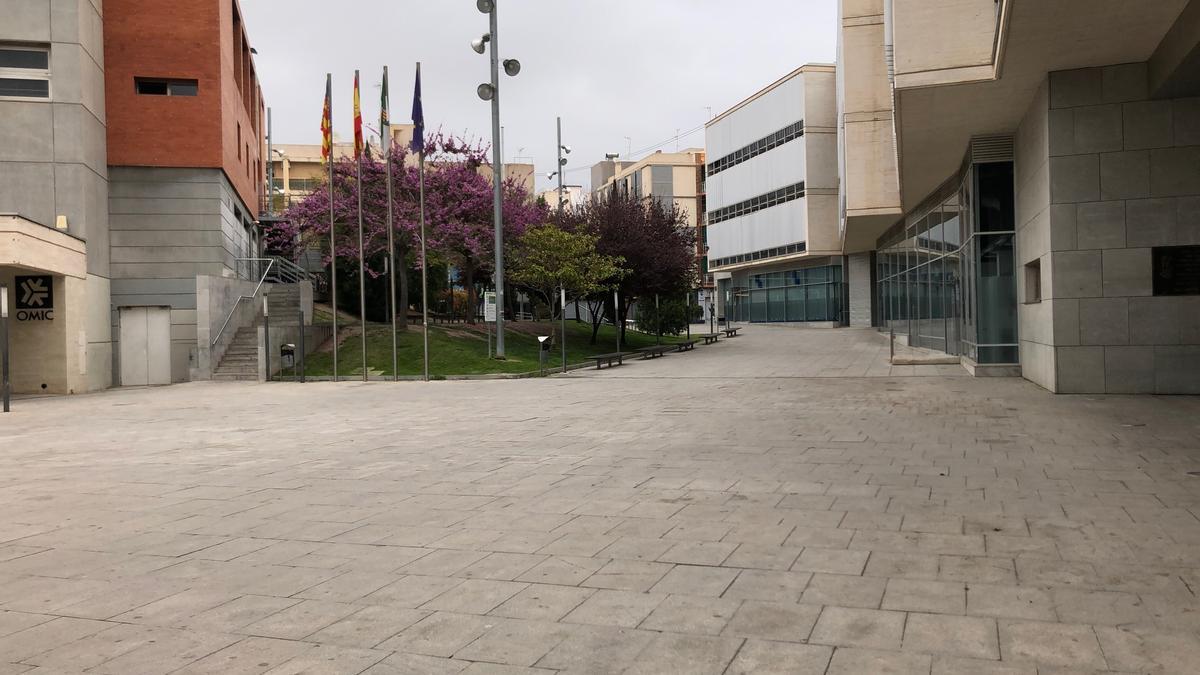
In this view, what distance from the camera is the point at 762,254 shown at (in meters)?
63.4

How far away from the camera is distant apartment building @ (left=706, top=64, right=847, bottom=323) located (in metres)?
56.3

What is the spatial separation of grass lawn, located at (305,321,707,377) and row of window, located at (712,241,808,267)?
78.9 feet

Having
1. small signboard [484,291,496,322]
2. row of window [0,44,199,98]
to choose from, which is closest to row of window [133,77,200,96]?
row of window [0,44,199,98]

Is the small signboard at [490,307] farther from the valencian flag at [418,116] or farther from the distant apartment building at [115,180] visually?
the distant apartment building at [115,180]

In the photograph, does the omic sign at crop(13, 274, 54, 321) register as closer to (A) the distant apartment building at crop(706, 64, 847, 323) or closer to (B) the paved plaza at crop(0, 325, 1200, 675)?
(B) the paved plaza at crop(0, 325, 1200, 675)

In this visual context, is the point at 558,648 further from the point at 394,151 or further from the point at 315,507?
the point at 394,151

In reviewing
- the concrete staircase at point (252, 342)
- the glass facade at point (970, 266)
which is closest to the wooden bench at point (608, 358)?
the glass facade at point (970, 266)

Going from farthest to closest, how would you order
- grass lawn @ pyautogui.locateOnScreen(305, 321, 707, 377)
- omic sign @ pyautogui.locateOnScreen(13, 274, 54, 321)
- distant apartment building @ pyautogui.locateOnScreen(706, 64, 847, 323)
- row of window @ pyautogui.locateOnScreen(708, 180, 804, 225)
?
1. row of window @ pyautogui.locateOnScreen(708, 180, 804, 225)
2. distant apartment building @ pyautogui.locateOnScreen(706, 64, 847, 323)
3. grass lawn @ pyautogui.locateOnScreen(305, 321, 707, 377)
4. omic sign @ pyautogui.locateOnScreen(13, 274, 54, 321)

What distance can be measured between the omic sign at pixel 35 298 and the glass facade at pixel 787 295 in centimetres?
4467

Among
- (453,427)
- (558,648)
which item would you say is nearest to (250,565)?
(558,648)

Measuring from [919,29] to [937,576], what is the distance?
11.6 m

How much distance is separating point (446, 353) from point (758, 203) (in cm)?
3932

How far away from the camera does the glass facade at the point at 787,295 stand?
57.8 metres

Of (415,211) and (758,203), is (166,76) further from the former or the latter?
(758,203)
